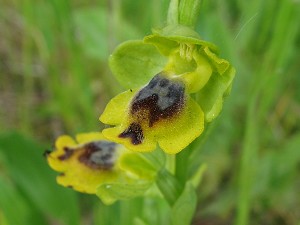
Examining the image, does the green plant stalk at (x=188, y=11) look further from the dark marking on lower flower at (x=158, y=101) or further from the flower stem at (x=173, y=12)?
the dark marking on lower flower at (x=158, y=101)

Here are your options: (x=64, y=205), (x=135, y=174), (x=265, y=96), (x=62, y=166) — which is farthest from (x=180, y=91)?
(x=64, y=205)

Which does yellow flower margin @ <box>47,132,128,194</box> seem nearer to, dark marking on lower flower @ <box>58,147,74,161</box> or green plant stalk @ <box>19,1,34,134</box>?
dark marking on lower flower @ <box>58,147,74,161</box>

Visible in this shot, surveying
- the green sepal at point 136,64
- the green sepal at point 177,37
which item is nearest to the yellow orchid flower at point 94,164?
the green sepal at point 136,64

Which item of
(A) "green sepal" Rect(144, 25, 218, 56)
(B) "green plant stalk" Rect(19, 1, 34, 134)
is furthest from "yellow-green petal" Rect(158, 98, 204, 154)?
(B) "green plant stalk" Rect(19, 1, 34, 134)

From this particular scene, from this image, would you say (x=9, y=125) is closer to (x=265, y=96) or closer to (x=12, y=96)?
(x=12, y=96)

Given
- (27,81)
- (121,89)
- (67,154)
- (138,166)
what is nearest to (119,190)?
(138,166)

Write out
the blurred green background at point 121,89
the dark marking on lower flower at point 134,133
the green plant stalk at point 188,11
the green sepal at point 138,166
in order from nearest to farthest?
the dark marking on lower flower at point 134,133 → the green plant stalk at point 188,11 → the green sepal at point 138,166 → the blurred green background at point 121,89
